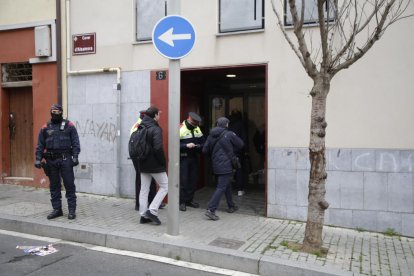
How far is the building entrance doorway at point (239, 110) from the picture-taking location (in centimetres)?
945

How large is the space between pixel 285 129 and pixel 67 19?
5.43m

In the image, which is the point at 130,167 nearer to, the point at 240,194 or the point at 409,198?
the point at 240,194

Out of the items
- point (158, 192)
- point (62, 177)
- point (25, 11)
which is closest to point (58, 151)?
point (62, 177)

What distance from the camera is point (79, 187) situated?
905 centimetres

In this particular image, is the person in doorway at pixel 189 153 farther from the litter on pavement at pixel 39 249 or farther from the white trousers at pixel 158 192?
the litter on pavement at pixel 39 249

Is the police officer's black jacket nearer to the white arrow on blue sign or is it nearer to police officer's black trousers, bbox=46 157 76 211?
police officer's black trousers, bbox=46 157 76 211

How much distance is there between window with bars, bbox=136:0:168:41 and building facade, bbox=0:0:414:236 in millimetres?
20

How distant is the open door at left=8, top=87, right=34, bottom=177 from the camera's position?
32.4 ft

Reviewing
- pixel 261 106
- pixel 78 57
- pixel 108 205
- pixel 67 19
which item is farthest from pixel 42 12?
pixel 261 106

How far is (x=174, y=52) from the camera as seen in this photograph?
5.69 meters

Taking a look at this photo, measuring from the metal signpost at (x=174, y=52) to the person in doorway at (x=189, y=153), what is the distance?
1.83 meters

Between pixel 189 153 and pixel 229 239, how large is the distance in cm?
234

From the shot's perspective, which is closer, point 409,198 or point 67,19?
point 409,198

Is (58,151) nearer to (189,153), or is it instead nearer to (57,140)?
(57,140)
